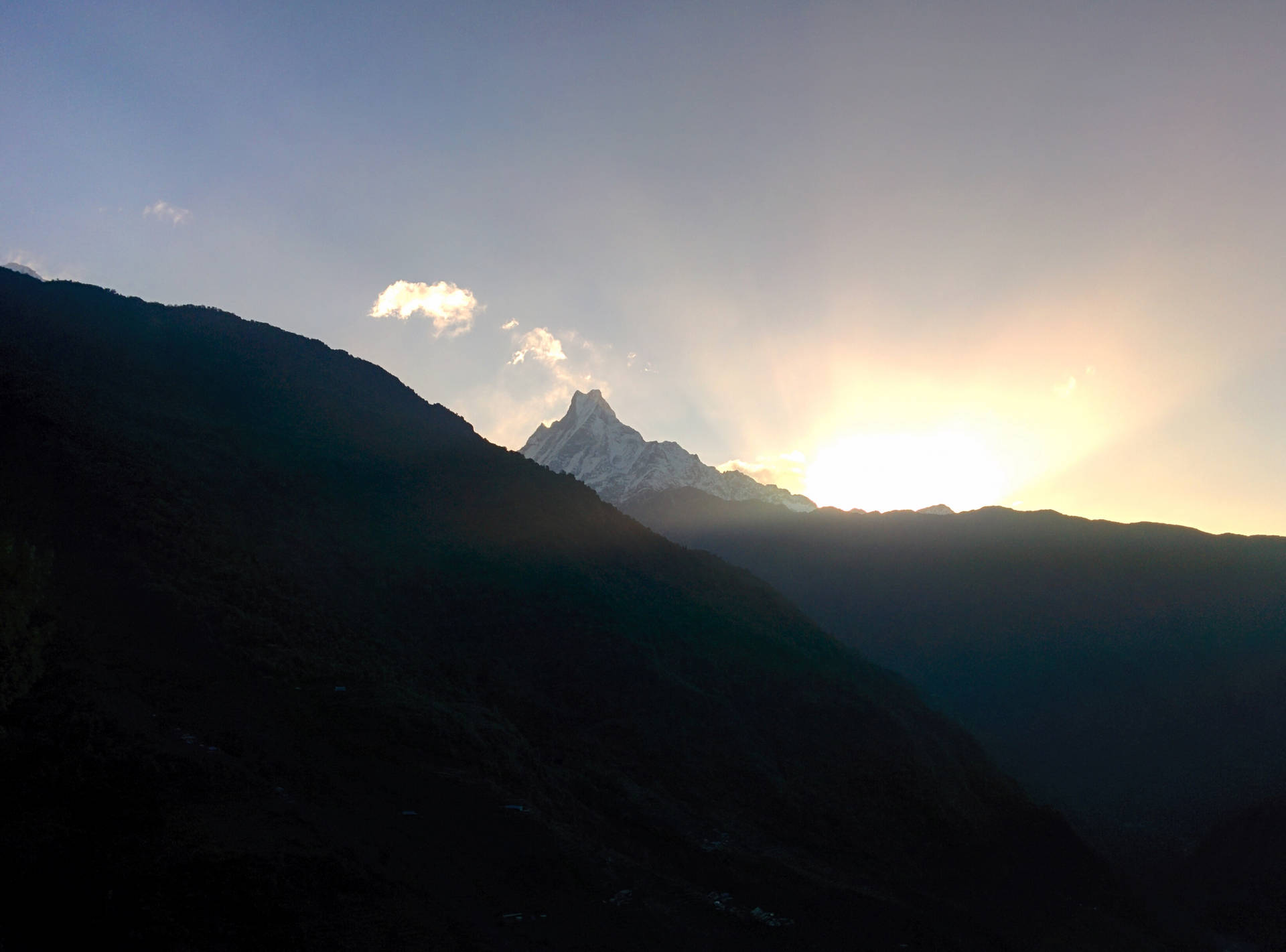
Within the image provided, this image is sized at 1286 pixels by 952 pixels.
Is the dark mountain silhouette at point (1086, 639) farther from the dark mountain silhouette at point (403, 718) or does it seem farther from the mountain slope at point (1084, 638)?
the dark mountain silhouette at point (403, 718)

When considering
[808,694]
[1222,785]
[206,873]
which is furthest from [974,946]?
[1222,785]

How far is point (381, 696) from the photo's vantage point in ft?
108

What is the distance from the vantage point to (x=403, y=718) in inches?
1246

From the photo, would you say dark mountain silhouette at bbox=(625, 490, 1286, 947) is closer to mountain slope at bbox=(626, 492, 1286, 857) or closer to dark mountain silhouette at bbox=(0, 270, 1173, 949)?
mountain slope at bbox=(626, 492, 1286, 857)

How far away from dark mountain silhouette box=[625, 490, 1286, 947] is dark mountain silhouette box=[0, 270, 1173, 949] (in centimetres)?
2474

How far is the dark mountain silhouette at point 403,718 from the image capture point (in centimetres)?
2042

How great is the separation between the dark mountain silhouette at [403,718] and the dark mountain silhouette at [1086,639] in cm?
2474

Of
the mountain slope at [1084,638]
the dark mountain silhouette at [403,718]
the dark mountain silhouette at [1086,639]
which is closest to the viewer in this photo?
the dark mountain silhouette at [403,718]

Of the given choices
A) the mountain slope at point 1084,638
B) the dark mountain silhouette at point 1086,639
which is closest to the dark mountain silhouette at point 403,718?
the dark mountain silhouette at point 1086,639

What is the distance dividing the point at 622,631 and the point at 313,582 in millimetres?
20875

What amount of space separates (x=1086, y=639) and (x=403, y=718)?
92476mm

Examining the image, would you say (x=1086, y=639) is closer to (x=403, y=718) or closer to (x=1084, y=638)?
(x=1084, y=638)

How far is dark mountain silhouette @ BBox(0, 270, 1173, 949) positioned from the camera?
2042cm

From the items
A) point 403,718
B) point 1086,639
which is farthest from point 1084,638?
point 403,718
